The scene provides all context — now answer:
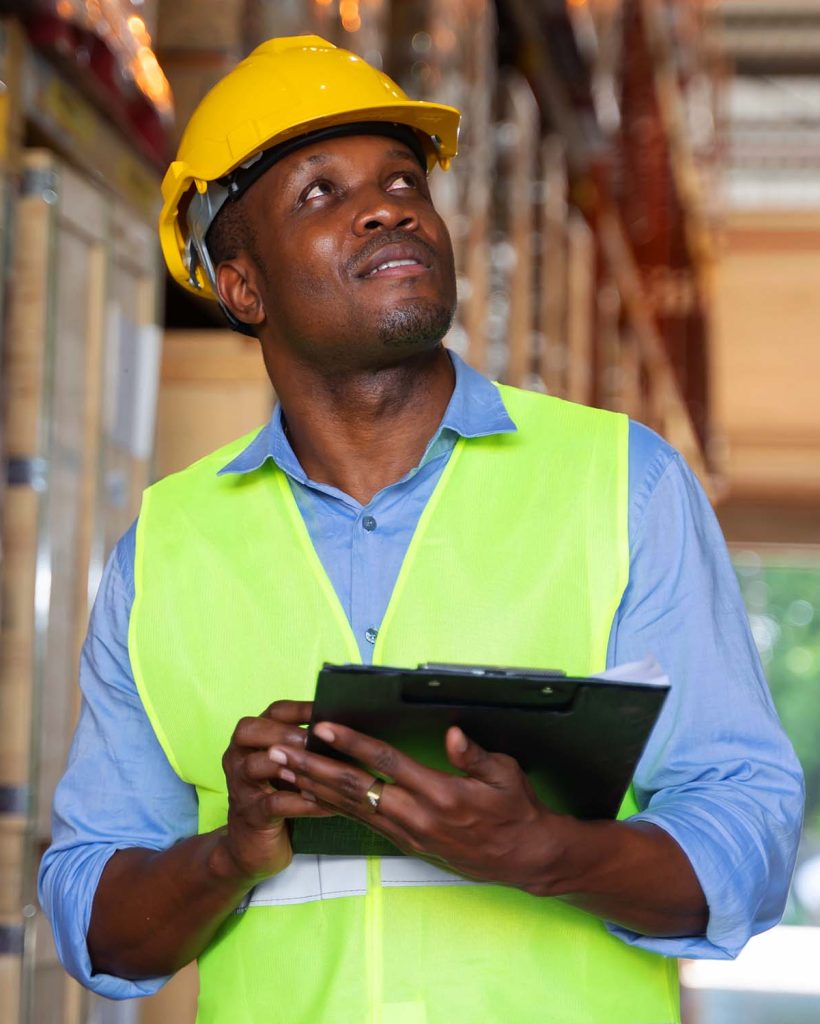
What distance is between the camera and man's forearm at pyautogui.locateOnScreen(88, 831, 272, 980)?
2.16 metres

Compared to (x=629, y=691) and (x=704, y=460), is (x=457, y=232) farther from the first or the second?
(x=704, y=460)

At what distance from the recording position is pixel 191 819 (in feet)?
8.09

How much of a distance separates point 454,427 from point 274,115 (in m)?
0.59

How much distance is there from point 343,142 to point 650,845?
1211 millimetres

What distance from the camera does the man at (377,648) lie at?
6.70ft

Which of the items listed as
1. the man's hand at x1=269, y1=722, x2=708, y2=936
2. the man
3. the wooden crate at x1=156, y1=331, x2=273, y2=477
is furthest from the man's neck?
the wooden crate at x1=156, y1=331, x2=273, y2=477

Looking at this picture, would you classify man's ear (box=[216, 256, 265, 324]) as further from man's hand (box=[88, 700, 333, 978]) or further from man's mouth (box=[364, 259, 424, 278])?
man's hand (box=[88, 700, 333, 978])

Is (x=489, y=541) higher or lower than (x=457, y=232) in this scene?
lower

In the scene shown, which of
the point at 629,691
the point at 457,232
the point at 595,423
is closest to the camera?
the point at 629,691

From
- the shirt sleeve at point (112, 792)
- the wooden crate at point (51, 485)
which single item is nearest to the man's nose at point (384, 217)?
the shirt sleeve at point (112, 792)

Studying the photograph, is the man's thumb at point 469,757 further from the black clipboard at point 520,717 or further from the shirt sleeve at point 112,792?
the shirt sleeve at point 112,792

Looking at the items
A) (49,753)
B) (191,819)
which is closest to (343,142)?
(191,819)

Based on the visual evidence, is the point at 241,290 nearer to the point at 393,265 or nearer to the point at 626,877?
the point at 393,265

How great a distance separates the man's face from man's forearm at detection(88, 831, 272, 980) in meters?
0.76
